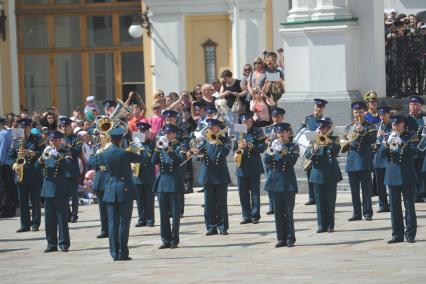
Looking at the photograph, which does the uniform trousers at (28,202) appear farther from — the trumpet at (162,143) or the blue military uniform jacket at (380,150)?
the blue military uniform jacket at (380,150)

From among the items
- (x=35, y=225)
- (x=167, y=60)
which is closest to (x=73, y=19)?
(x=167, y=60)

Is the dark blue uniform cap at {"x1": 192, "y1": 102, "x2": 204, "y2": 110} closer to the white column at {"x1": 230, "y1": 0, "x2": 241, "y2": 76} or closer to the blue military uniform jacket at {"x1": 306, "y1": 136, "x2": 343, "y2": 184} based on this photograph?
the blue military uniform jacket at {"x1": 306, "y1": 136, "x2": 343, "y2": 184}

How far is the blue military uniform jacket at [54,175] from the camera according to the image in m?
21.7

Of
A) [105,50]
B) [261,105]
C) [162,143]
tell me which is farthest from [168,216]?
[105,50]

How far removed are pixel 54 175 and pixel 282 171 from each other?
3305mm

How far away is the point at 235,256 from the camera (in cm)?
2025

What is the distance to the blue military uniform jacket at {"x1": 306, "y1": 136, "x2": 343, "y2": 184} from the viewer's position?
22344mm

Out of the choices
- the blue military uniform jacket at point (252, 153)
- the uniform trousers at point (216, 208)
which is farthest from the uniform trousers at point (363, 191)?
the uniform trousers at point (216, 208)

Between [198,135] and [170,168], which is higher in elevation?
[198,135]

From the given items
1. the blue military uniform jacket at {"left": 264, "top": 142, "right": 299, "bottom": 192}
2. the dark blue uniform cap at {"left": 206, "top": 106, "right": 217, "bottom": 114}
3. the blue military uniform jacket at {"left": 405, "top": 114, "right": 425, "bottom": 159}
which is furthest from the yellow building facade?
the blue military uniform jacket at {"left": 264, "top": 142, "right": 299, "bottom": 192}

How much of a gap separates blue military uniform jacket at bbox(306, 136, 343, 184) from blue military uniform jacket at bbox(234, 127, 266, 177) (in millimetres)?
1409

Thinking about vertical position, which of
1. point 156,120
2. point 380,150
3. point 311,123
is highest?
point 156,120

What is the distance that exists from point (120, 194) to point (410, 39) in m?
9.96

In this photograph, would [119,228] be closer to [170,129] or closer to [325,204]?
[170,129]
